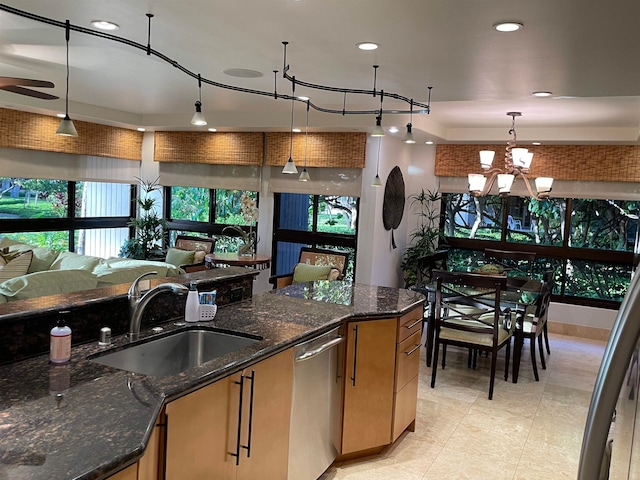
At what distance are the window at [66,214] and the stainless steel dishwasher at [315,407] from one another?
530 centimetres

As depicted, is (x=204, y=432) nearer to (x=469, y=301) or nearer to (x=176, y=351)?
(x=176, y=351)

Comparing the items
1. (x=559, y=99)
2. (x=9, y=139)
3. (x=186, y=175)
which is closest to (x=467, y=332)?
(x=559, y=99)

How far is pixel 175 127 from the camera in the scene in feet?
24.3

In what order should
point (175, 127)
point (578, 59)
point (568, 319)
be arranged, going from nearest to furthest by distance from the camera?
1. point (578, 59)
2. point (568, 319)
3. point (175, 127)

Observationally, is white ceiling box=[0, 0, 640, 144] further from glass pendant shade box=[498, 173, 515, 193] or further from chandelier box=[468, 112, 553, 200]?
glass pendant shade box=[498, 173, 515, 193]

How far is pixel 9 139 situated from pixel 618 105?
638 cm

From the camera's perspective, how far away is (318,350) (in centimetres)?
277

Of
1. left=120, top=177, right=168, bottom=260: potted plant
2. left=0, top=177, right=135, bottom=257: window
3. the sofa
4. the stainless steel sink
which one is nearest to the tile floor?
A: the stainless steel sink

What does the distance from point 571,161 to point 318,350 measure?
17.1 feet

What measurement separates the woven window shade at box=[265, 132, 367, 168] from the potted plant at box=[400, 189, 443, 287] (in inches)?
55.0

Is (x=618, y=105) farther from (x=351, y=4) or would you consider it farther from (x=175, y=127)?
(x=175, y=127)

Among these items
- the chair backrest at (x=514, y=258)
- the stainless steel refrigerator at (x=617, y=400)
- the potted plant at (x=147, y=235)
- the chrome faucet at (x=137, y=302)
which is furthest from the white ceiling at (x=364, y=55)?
the stainless steel refrigerator at (x=617, y=400)

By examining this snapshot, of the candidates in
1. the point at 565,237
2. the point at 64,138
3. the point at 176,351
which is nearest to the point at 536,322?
the point at 565,237

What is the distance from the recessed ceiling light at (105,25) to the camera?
304 centimetres
